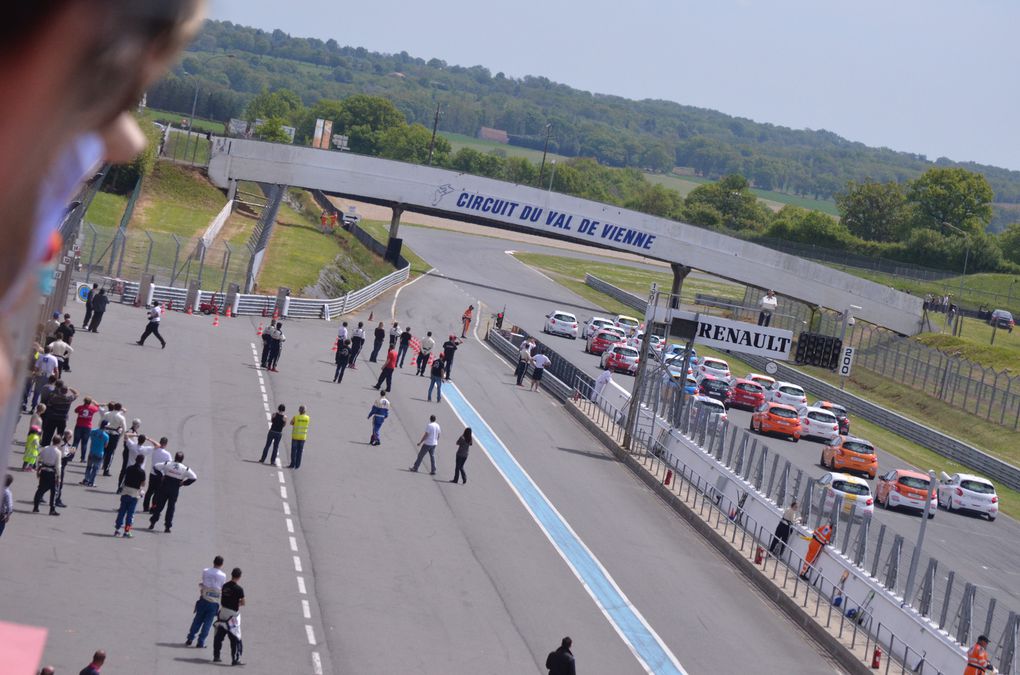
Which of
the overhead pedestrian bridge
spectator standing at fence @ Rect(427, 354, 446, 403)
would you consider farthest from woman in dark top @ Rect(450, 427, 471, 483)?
the overhead pedestrian bridge

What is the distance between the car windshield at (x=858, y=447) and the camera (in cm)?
4059

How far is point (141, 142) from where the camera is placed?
2.46 meters

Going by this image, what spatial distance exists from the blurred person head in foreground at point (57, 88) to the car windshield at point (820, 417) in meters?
45.5

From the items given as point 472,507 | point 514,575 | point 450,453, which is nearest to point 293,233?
→ point 450,453

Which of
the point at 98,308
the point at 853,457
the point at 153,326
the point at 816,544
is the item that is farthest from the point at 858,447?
the point at 98,308

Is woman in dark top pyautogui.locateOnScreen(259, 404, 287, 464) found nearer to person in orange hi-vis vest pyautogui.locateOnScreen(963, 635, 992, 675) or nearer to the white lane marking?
person in orange hi-vis vest pyautogui.locateOnScreen(963, 635, 992, 675)

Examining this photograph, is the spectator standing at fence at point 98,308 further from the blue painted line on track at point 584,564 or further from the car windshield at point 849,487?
the car windshield at point 849,487

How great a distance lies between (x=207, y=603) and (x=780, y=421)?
31.1 m

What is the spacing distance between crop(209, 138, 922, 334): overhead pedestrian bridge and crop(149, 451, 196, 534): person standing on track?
149 feet

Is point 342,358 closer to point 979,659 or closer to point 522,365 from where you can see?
point 522,365

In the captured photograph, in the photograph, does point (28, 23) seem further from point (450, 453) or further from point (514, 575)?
point (450, 453)

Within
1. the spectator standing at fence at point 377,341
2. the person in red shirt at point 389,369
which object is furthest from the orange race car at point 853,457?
the spectator standing at fence at point 377,341

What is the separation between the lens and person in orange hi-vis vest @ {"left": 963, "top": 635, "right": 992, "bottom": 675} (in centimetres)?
1956

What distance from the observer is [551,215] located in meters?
70.4
